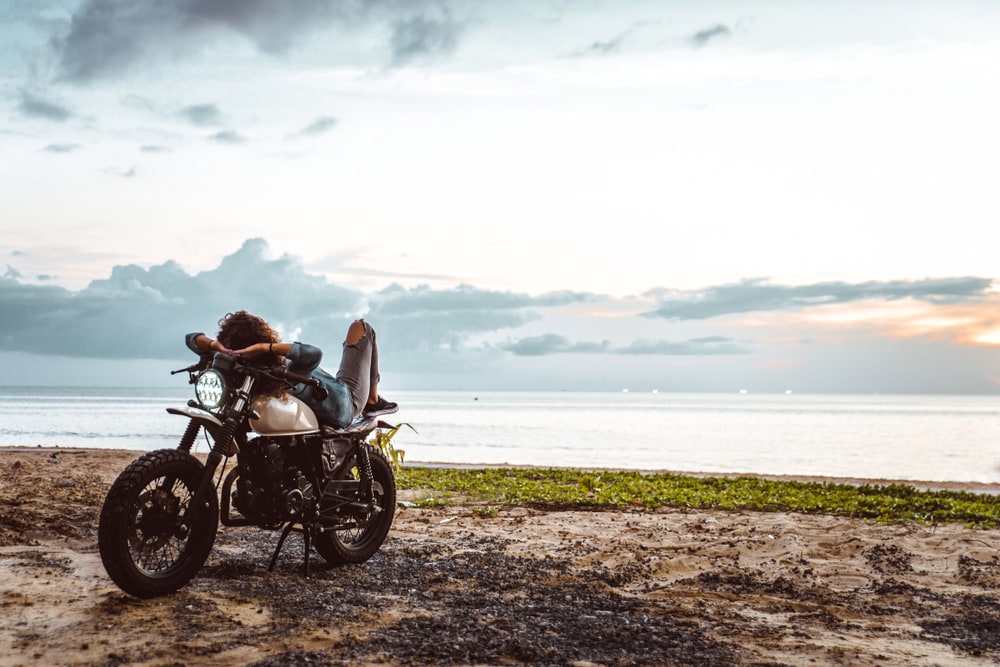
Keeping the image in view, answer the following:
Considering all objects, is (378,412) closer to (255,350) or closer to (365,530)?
(365,530)

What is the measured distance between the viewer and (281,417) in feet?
18.0

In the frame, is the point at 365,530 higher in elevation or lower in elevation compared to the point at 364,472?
lower

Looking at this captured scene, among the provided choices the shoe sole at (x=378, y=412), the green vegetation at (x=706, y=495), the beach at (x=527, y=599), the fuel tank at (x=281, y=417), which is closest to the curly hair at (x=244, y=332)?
the fuel tank at (x=281, y=417)

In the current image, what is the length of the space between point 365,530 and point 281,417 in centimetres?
162

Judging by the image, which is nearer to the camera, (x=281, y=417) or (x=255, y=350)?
(x=255, y=350)

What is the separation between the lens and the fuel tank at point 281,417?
5379mm

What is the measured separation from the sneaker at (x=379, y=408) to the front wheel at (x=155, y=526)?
5.52 ft

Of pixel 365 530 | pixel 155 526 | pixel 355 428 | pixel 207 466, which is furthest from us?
pixel 365 530

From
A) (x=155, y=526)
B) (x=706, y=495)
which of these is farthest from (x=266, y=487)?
(x=706, y=495)

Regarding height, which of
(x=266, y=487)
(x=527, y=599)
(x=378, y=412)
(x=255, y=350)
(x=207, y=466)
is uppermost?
(x=255, y=350)

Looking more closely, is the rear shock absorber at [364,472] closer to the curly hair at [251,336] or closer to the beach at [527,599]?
the beach at [527,599]

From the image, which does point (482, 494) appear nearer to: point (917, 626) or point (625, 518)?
point (625, 518)

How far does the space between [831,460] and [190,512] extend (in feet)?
95.6

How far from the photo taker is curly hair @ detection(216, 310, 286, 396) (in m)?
5.51
